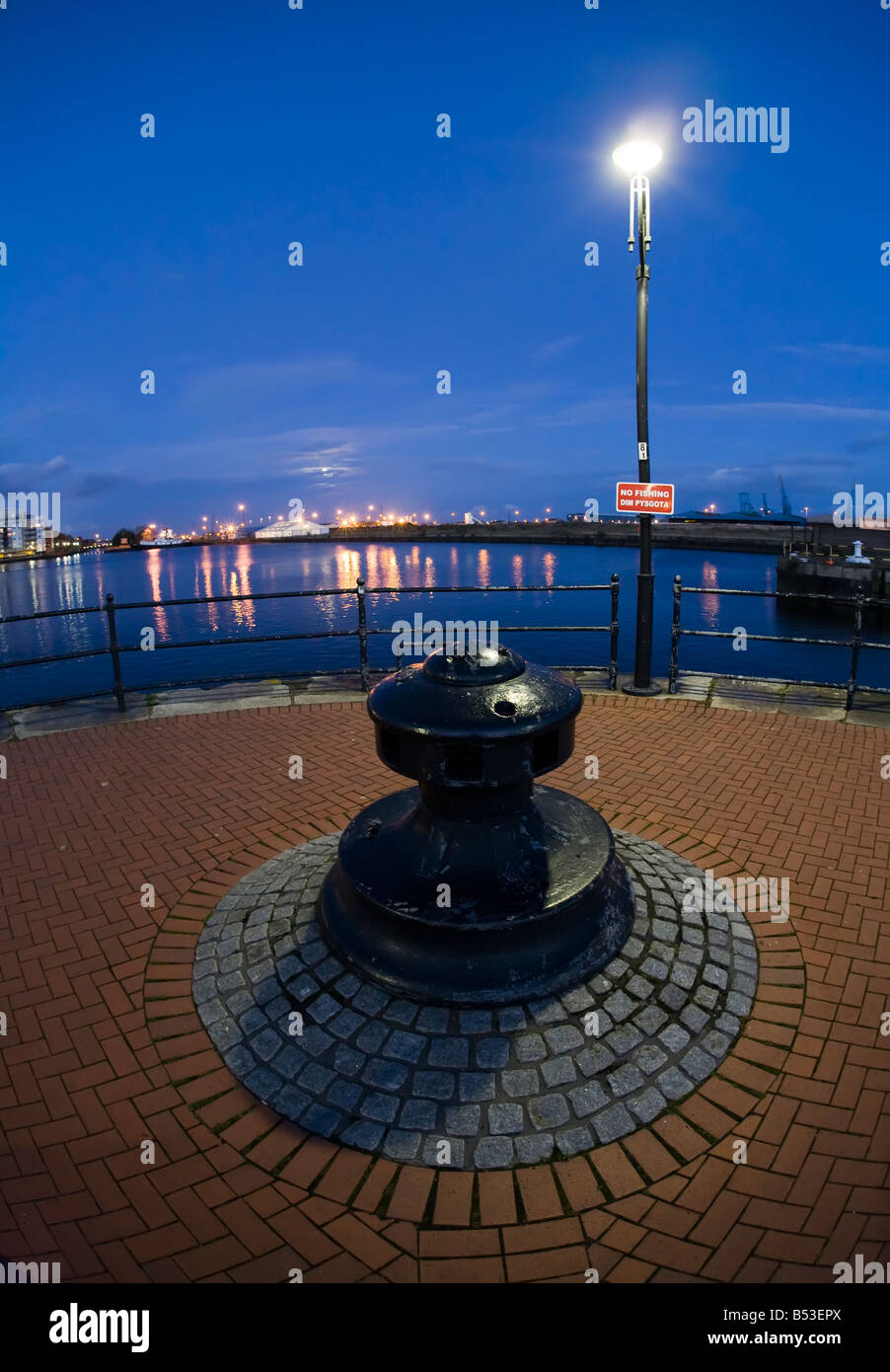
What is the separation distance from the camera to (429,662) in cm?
309

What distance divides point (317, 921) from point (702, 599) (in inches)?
1897

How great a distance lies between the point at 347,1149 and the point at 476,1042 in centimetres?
57

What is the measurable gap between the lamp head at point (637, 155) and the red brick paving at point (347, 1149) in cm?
590

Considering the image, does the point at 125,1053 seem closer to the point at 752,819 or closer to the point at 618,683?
the point at 752,819

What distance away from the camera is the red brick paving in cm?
192

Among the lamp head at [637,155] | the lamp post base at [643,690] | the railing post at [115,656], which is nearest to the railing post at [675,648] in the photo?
the lamp post base at [643,690]

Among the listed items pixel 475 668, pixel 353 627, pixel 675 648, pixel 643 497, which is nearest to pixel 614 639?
pixel 675 648

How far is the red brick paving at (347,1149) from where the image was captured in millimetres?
1920

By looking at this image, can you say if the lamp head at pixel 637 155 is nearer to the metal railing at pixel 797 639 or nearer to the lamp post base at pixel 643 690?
the metal railing at pixel 797 639

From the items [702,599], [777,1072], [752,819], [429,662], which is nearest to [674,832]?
[752,819]

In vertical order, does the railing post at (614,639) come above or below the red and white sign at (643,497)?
below

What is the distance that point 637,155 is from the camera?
6.25 m

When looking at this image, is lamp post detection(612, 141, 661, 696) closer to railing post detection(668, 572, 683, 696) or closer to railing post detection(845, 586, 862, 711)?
railing post detection(668, 572, 683, 696)
